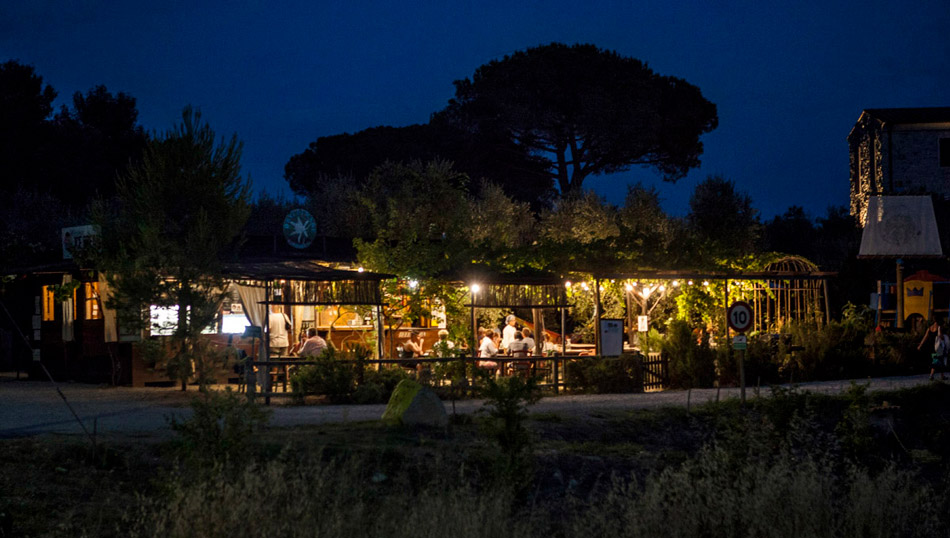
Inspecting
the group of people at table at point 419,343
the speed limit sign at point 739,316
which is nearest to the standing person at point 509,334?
the group of people at table at point 419,343

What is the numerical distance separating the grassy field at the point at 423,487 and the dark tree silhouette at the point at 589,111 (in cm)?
2955

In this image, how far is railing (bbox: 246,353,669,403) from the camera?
15469mm

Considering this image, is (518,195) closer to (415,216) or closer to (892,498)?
(415,216)

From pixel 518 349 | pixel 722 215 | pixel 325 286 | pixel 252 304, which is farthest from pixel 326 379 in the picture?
pixel 722 215

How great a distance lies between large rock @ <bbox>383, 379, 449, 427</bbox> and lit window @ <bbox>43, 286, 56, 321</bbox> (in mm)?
12300

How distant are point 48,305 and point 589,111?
948 inches

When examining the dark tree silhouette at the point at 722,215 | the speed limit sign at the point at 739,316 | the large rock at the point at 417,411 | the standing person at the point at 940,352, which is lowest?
the large rock at the point at 417,411

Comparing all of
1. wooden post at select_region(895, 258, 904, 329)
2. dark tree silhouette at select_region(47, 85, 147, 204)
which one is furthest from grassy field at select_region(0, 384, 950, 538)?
dark tree silhouette at select_region(47, 85, 147, 204)

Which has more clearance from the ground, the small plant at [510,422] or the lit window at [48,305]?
the lit window at [48,305]

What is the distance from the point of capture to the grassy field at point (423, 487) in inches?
295

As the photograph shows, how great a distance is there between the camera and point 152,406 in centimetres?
1475

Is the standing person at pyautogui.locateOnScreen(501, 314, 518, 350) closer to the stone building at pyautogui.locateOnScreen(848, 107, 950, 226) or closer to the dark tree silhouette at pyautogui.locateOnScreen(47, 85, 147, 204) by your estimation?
the dark tree silhouette at pyautogui.locateOnScreen(47, 85, 147, 204)

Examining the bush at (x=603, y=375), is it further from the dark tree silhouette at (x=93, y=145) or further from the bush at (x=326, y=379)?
the dark tree silhouette at (x=93, y=145)

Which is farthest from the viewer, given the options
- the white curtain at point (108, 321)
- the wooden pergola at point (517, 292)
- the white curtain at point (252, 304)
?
the wooden pergola at point (517, 292)
